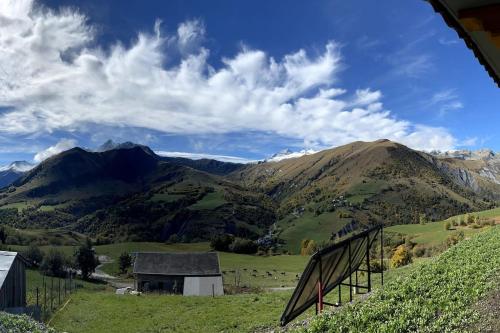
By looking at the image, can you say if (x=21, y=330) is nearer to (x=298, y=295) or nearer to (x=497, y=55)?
(x=298, y=295)

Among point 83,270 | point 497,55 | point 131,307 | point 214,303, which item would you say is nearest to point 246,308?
point 214,303

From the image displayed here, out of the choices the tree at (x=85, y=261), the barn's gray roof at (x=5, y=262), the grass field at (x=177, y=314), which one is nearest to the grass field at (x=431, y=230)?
the tree at (x=85, y=261)

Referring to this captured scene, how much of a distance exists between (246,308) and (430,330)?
29099mm

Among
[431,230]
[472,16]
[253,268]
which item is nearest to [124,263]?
[253,268]

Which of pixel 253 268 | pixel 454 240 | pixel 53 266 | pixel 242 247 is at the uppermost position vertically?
pixel 454 240

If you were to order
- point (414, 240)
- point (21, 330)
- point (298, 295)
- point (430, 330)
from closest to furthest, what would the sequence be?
point (430, 330)
point (298, 295)
point (21, 330)
point (414, 240)

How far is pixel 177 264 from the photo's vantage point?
3585 inches

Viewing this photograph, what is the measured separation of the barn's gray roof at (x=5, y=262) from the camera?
131 ft

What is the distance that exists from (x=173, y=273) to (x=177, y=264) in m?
2.86

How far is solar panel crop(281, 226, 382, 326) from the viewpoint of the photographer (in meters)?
16.6

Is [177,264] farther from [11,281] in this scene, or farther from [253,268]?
[11,281]

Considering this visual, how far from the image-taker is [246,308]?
40.6 m

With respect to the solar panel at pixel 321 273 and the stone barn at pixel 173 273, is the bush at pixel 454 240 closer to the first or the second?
the stone barn at pixel 173 273

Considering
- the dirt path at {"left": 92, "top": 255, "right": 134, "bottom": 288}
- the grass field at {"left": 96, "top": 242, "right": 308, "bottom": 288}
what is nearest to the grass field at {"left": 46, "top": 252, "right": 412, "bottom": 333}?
the grass field at {"left": 96, "top": 242, "right": 308, "bottom": 288}
